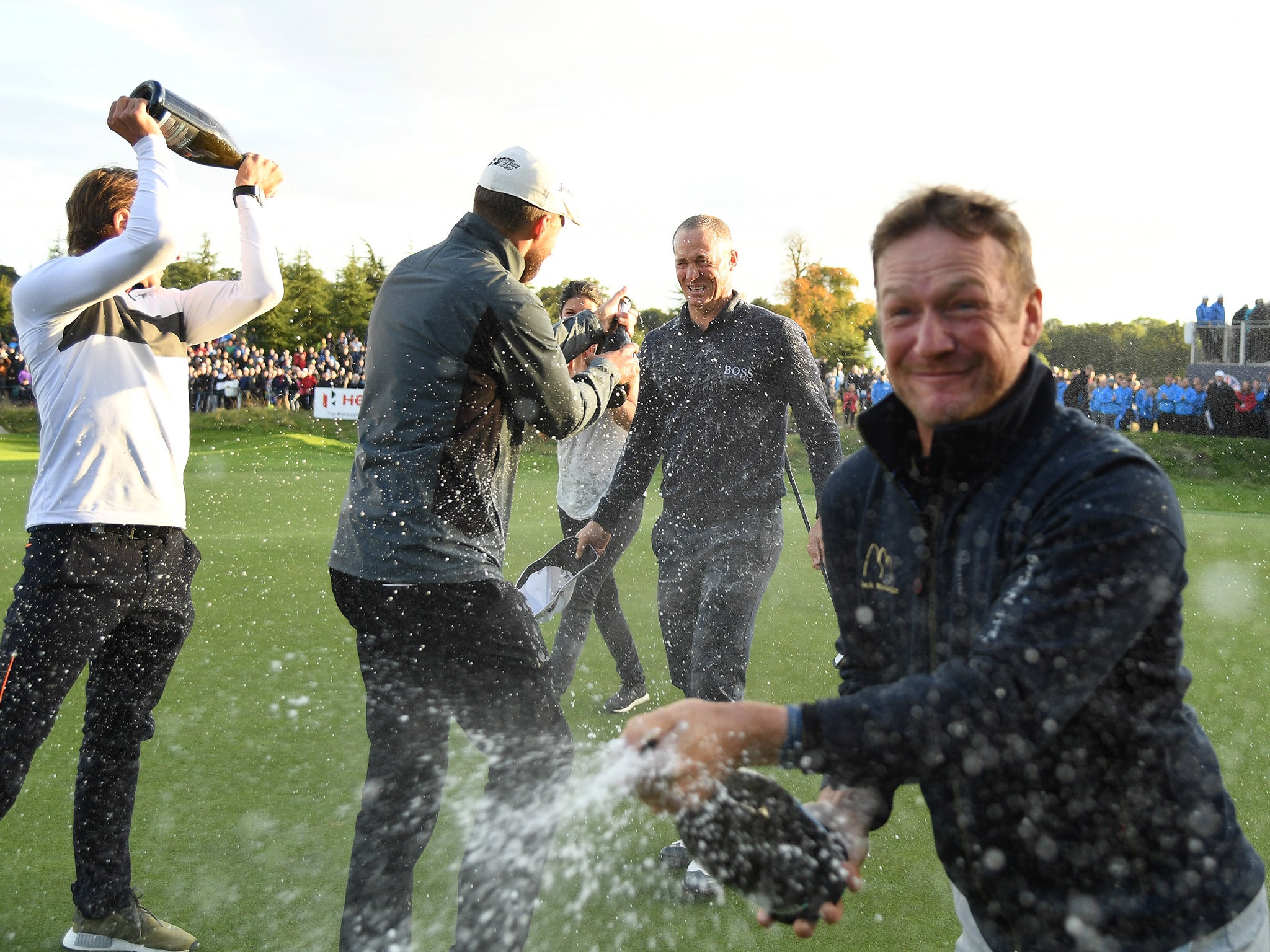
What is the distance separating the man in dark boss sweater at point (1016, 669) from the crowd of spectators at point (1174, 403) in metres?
25.4

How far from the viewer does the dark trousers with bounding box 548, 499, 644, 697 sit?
5.73m

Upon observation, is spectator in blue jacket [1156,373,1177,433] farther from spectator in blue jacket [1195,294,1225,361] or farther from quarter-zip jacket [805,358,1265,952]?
quarter-zip jacket [805,358,1265,952]

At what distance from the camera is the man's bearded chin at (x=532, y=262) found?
11.0 feet

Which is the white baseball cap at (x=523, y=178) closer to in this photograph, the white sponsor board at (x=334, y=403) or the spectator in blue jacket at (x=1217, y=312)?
the white sponsor board at (x=334, y=403)

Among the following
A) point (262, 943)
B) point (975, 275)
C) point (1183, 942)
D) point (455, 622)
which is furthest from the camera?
point (262, 943)

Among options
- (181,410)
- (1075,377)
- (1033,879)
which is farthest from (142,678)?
(1075,377)

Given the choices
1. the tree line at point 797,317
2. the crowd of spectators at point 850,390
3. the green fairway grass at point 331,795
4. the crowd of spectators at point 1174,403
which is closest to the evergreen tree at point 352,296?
the tree line at point 797,317

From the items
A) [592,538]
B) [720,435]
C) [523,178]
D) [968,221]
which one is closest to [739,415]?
[720,435]

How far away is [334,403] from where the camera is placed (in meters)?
29.7

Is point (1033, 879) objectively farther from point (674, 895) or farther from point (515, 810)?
point (674, 895)

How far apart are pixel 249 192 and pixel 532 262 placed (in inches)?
42.5

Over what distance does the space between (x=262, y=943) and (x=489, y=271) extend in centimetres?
213

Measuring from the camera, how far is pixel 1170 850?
168 cm

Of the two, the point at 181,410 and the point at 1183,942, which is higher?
the point at 181,410
